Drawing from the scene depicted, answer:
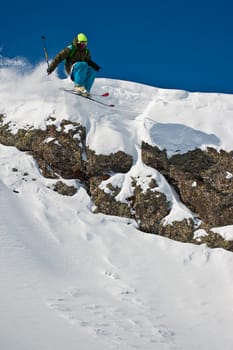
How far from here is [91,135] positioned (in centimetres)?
999

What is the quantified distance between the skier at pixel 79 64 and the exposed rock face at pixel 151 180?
1.58 m

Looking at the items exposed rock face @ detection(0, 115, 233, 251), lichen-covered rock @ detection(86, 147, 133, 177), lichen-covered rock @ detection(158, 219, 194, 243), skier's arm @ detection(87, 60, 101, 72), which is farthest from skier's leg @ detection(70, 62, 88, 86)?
lichen-covered rock @ detection(158, 219, 194, 243)

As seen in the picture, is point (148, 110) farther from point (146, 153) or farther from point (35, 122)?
point (35, 122)

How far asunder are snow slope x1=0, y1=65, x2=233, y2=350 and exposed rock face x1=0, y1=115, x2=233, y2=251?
0.72 feet

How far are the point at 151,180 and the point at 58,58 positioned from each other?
14.5 ft

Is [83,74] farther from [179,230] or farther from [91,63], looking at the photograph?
[179,230]

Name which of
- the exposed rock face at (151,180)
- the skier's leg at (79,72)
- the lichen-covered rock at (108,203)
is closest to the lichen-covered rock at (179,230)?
the exposed rock face at (151,180)

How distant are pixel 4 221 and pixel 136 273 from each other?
262 centimetres

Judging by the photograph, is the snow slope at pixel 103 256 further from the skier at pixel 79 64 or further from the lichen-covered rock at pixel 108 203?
the skier at pixel 79 64

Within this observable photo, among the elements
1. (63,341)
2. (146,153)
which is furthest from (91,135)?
(63,341)

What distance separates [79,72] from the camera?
10953 mm

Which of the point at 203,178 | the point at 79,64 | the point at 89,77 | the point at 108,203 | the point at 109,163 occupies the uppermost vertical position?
the point at 79,64

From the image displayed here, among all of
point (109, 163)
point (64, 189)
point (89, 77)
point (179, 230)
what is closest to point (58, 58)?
point (89, 77)

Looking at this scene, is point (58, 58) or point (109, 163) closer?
point (109, 163)
